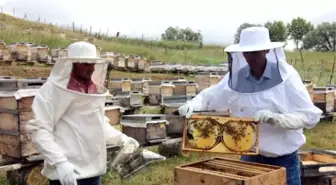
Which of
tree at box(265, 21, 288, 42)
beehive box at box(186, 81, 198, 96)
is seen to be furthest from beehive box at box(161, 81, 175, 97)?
tree at box(265, 21, 288, 42)

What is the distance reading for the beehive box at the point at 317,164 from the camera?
182 inches

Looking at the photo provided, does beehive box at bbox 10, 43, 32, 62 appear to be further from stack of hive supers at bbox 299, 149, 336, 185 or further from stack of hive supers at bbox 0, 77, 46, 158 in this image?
stack of hive supers at bbox 299, 149, 336, 185

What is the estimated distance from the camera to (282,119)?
3.04 m

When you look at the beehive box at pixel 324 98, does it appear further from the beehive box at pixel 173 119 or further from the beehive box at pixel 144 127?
the beehive box at pixel 144 127

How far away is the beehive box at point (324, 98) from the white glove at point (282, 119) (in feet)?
26.5

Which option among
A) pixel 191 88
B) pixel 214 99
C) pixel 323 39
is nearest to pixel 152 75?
pixel 191 88

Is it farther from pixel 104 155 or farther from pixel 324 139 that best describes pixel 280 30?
pixel 104 155

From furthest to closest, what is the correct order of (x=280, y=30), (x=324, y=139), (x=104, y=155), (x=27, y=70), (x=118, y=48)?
(x=280, y=30), (x=118, y=48), (x=27, y=70), (x=324, y=139), (x=104, y=155)

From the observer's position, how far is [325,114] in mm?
10938

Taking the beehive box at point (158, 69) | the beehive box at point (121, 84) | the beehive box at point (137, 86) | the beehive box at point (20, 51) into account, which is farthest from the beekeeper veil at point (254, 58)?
the beehive box at point (158, 69)

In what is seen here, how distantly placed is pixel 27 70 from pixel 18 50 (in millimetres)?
1953

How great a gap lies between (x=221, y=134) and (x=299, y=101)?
56 cm

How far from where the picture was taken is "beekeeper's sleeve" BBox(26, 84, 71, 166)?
9.74 ft

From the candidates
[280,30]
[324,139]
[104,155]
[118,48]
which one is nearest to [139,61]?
[118,48]
